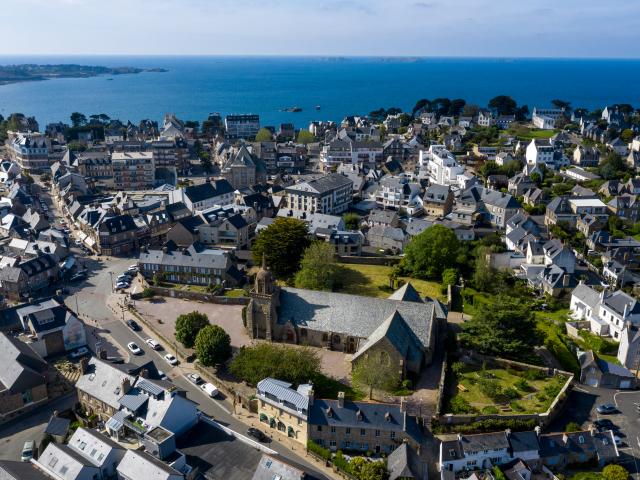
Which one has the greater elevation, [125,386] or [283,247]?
[283,247]

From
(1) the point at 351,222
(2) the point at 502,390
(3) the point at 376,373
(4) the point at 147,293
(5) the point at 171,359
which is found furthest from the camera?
(1) the point at 351,222

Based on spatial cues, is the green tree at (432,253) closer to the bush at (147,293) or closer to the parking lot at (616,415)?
the parking lot at (616,415)

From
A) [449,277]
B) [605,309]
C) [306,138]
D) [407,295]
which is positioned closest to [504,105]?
[306,138]

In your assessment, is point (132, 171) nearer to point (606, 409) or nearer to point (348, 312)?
point (348, 312)

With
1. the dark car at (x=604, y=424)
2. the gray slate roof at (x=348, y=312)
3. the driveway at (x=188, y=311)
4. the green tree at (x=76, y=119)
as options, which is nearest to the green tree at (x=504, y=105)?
the green tree at (x=76, y=119)

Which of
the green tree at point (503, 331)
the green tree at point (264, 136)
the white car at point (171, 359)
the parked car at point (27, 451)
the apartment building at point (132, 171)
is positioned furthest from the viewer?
the green tree at point (264, 136)

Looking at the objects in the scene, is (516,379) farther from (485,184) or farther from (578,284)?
(485,184)
